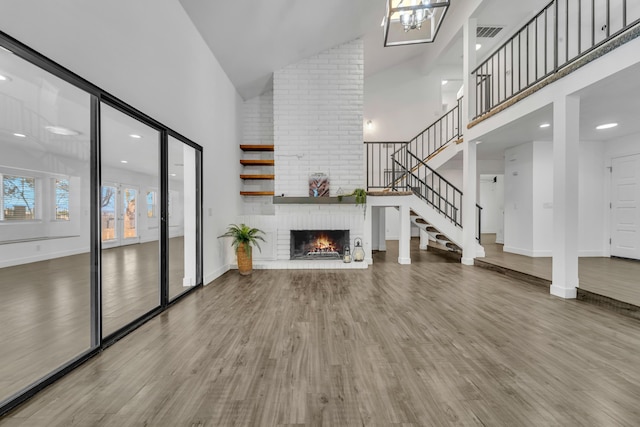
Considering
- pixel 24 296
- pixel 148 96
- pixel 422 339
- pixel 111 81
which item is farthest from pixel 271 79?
pixel 422 339

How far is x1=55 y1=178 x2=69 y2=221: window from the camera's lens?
202cm

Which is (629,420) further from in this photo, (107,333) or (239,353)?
(107,333)

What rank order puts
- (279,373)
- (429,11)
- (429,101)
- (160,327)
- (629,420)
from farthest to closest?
(429,101), (429,11), (160,327), (279,373), (629,420)

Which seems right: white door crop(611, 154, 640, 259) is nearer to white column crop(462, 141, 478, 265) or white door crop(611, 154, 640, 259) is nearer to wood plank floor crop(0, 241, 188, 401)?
white column crop(462, 141, 478, 265)

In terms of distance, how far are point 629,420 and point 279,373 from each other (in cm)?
195

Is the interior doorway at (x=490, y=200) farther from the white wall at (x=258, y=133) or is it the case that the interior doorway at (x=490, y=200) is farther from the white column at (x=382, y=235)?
the white wall at (x=258, y=133)

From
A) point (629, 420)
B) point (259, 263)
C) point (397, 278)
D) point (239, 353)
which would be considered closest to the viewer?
point (629, 420)

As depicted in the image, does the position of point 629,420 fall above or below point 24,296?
below

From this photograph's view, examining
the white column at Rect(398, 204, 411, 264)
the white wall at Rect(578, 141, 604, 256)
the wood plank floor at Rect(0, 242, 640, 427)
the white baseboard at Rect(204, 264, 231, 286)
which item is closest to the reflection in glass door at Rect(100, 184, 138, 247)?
the wood plank floor at Rect(0, 242, 640, 427)

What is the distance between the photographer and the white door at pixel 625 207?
5230 mm

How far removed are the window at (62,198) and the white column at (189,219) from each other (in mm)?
1776

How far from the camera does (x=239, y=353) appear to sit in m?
2.07

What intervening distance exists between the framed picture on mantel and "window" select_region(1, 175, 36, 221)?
397cm

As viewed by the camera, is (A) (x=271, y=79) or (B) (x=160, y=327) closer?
(B) (x=160, y=327)
